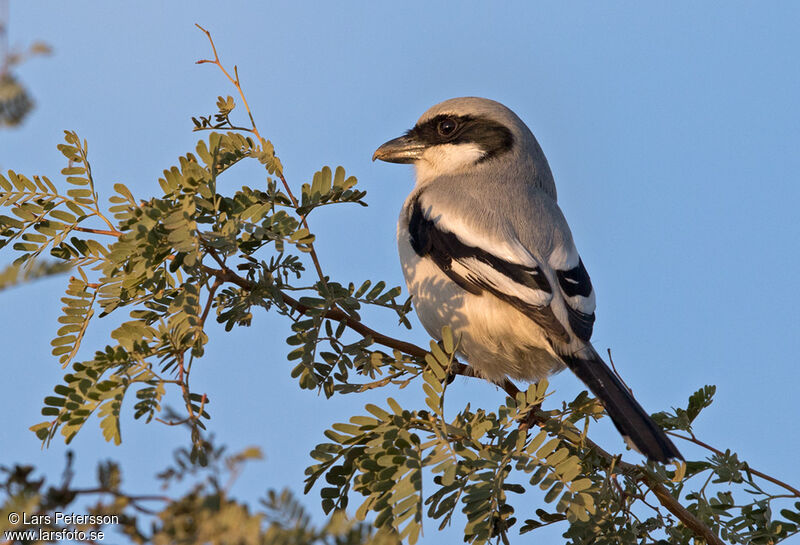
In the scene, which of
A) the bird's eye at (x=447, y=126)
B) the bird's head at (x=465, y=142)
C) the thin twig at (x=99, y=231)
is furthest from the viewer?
the bird's eye at (x=447, y=126)

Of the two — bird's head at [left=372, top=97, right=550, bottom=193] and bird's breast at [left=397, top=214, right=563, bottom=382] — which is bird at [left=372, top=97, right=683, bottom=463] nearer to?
bird's breast at [left=397, top=214, right=563, bottom=382]

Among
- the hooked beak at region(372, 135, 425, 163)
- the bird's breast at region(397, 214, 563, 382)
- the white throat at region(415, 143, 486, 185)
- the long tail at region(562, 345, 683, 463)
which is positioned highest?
the hooked beak at region(372, 135, 425, 163)

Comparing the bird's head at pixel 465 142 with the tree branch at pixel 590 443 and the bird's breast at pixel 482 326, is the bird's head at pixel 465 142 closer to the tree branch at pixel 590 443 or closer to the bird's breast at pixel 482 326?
the bird's breast at pixel 482 326

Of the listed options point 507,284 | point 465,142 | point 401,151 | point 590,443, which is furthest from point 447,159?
point 590,443

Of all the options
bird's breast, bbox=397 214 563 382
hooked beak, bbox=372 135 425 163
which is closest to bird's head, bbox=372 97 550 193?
hooked beak, bbox=372 135 425 163

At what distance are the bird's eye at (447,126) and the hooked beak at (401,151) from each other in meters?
0.15

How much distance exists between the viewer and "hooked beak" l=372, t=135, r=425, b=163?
527cm

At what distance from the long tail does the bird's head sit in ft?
5.28

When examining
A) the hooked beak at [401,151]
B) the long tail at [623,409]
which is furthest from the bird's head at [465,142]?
the long tail at [623,409]

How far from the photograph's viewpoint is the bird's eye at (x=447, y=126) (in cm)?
524

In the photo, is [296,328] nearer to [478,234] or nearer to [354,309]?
[354,309]

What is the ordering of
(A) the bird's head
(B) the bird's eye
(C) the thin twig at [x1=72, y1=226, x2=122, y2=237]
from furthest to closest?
(B) the bird's eye, (A) the bird's head, (C) the thin twig at [x1=72, y1=226, x2=122, y2=237]

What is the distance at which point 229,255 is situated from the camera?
275cm

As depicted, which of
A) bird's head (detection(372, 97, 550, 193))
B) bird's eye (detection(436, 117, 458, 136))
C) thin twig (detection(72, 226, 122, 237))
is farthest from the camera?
bird's eye (detection(436, 117, 458, 136))
